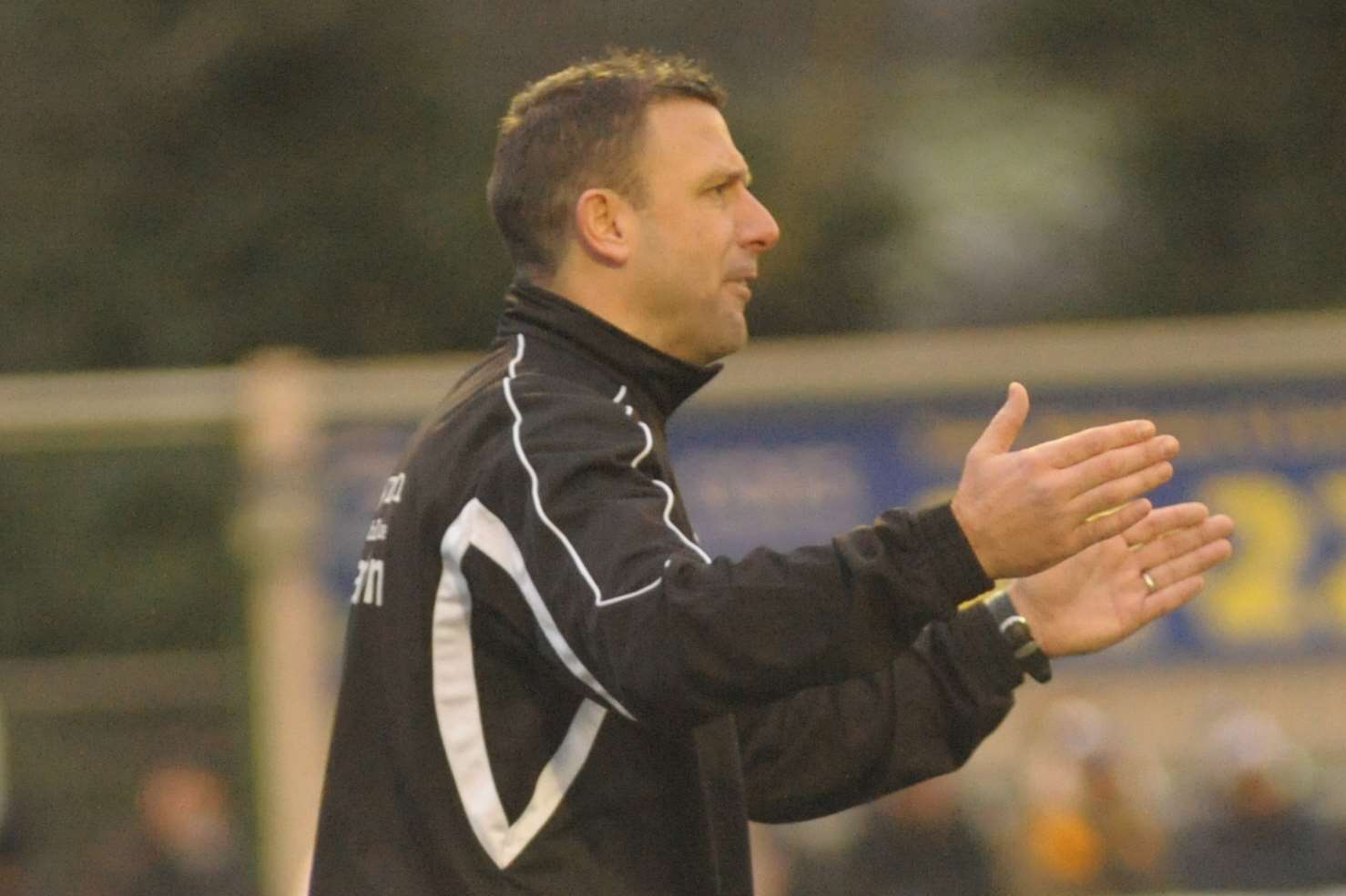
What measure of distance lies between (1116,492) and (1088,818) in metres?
9.04

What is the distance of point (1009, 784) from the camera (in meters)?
12.2

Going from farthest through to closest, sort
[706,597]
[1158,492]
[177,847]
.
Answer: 1. [1158,492]
2. [177,847]
3. [706,597]

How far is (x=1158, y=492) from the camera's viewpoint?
12.7 metres

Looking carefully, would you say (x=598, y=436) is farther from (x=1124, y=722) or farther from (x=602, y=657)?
(x=1124, y=722)

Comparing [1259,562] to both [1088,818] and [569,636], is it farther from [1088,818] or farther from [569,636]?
[569,636]

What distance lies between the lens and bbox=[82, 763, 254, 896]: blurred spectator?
11.2 meters

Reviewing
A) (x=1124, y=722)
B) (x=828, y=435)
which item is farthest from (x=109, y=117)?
(x=1124, y=722)

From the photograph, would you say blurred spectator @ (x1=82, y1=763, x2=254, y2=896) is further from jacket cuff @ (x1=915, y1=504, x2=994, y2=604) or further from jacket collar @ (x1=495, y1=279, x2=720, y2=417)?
jacket cuff @ (x1=915, y1=504, x2=994, y2=604)

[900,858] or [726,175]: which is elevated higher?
[726,175]

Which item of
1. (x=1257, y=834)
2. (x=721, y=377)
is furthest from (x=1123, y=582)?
(x=721, y=377)

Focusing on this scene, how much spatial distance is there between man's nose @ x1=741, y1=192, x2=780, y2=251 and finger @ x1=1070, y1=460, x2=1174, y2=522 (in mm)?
731

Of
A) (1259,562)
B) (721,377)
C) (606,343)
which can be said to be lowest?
(606,343)

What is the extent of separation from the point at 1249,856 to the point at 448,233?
7.47 meters

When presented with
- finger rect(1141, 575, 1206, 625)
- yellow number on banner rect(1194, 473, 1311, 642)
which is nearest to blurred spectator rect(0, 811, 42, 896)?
yellow number on banner rect(1194, 473, 1311, 642)
